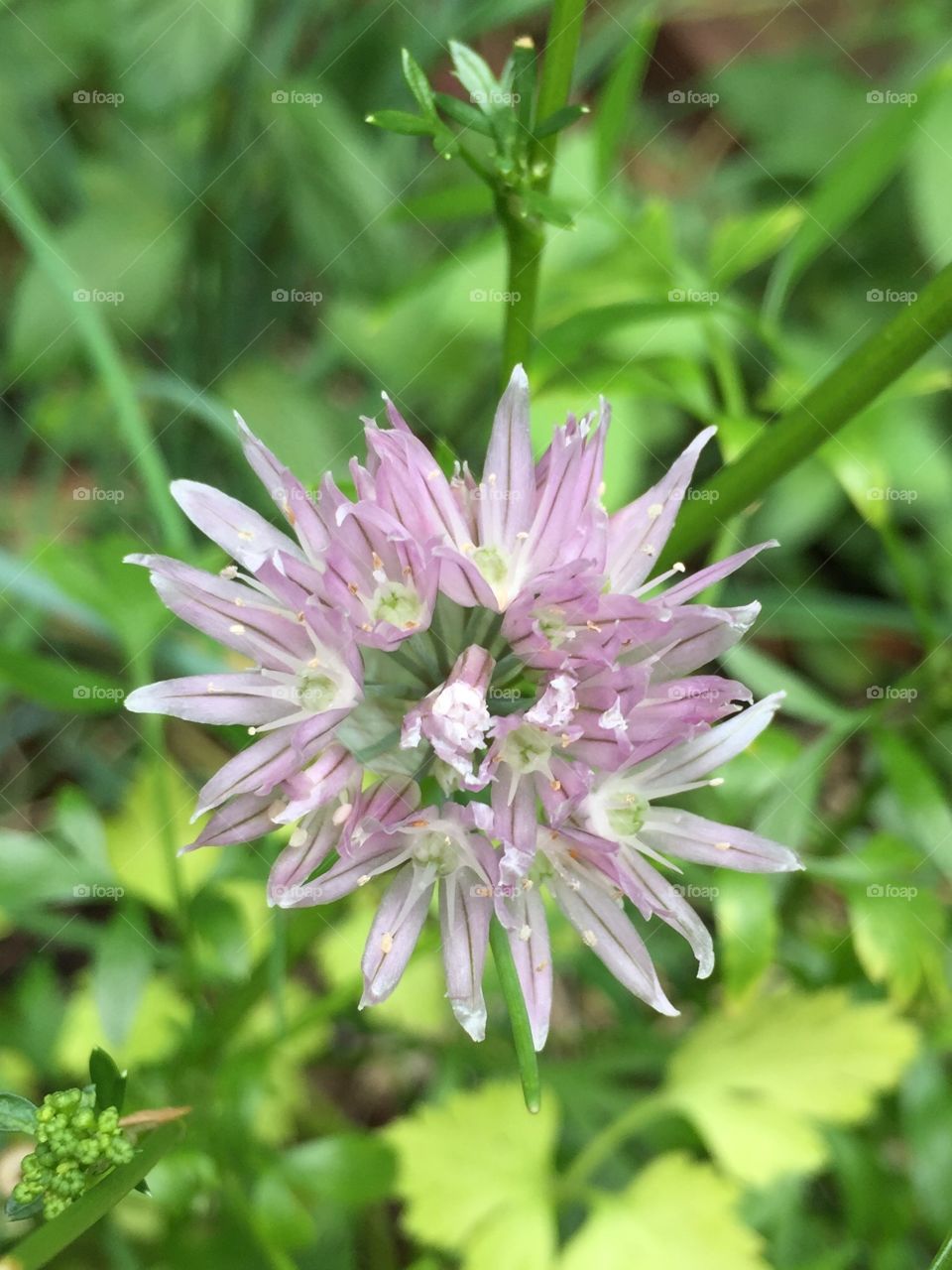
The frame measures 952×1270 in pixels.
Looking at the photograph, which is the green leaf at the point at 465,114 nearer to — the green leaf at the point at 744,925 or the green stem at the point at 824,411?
the green stem at the point at 824,411

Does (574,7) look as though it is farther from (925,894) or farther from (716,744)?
(925,894)

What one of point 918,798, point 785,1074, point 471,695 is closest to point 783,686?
point 918,798

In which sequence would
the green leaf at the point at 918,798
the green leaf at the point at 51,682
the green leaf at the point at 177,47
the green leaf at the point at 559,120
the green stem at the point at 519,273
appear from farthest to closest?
the green leaf at the point at 177,47, the green leaf at the point at 918,798, the green leaf at the point at 51,682, the green stem at the point at 519,273, the green leaf at the point at 559,120

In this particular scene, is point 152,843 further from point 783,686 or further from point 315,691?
point 783,686

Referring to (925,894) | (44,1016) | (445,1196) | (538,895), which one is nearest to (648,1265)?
(445,1196)

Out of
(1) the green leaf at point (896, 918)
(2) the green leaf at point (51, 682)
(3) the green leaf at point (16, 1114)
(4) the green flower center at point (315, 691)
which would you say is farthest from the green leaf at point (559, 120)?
(1) the green leaf at point (896, 918)

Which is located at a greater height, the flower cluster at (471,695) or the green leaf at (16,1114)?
the flower cluster at (471,695)
